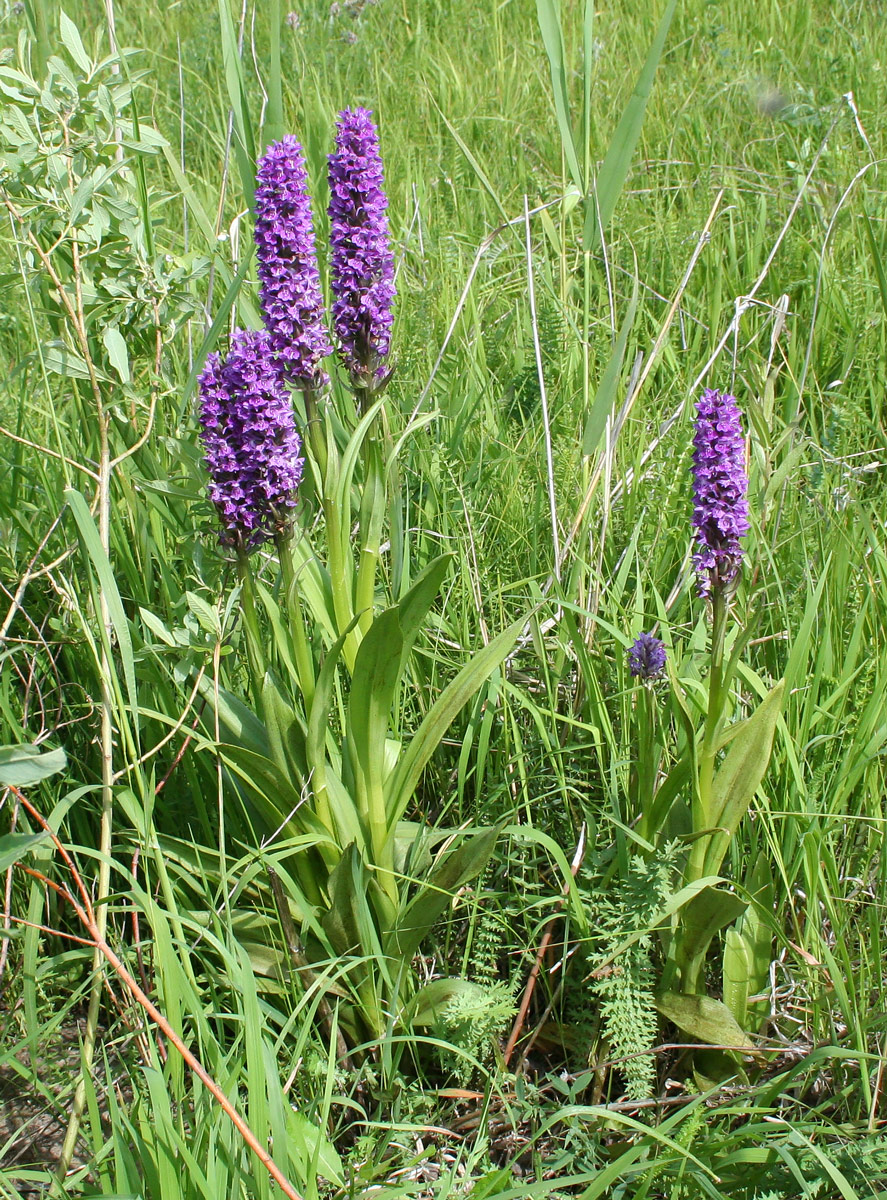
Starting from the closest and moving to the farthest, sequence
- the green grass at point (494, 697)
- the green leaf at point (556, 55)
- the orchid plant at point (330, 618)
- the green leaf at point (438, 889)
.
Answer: the green grass at point (494, 697) → the orchid plant at point (330, 618) → the green leaf at point (438, 889) → the green leaf at point (556, 55)

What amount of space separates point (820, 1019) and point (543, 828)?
0.70m

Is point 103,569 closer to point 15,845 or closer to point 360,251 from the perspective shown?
point 15,845

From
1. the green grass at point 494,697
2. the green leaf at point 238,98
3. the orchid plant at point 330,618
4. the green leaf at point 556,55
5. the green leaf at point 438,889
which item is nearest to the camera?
the green grass at point 494,697

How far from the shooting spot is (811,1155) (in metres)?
1.59

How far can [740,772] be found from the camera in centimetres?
185

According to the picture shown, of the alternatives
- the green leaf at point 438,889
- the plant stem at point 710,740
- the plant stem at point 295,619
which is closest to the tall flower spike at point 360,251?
the plant stem at point 295,619

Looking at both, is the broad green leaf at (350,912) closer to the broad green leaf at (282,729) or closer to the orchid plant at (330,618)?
the orchid plant at (330,618)

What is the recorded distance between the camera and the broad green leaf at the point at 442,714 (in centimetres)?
195

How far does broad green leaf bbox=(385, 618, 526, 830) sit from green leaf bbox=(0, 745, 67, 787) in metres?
0.87

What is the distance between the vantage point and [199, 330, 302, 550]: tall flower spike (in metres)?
1.73

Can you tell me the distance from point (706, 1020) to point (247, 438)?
4.78 ft

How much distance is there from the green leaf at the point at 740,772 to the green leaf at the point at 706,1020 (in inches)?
10.3

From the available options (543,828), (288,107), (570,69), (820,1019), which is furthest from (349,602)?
(570,69)

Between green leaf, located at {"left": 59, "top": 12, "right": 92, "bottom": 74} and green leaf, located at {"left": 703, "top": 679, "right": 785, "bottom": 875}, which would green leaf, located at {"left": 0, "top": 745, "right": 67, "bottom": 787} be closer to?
green leaf, located at {"left": 703, "top": 679, "right": 785, "bottom": 875}
